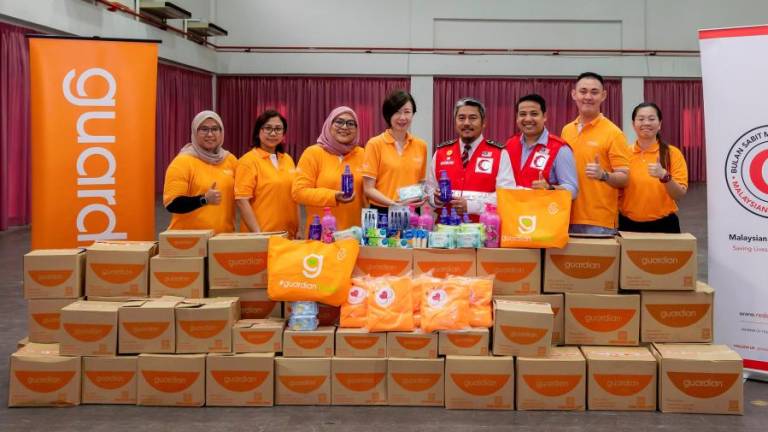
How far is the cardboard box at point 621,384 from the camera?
9.79ft

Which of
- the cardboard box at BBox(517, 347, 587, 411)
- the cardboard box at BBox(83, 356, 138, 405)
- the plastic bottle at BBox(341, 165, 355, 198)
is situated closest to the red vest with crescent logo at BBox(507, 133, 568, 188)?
the plastic bottle at BBox(341, 165, 355, 198)

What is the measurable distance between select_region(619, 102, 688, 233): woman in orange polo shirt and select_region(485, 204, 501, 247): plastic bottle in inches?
34.3

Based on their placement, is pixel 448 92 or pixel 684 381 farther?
pixel 448 92

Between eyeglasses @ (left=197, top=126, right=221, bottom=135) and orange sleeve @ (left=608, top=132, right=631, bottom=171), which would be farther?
eyeglasses @ (left=197, top=126, right=221, bottom=135)

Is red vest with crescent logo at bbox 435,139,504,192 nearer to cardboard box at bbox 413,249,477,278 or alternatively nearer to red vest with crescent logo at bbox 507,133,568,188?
red vest with crescent logo at bbox 507,133,568,188

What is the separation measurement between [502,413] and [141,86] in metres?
2.50

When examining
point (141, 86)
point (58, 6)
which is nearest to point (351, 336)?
point (141, 86)

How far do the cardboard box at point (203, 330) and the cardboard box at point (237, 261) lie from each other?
0.19 metres

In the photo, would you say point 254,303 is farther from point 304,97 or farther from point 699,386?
point 304,97

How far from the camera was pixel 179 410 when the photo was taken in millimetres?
2990

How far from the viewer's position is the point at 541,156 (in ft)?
11.2

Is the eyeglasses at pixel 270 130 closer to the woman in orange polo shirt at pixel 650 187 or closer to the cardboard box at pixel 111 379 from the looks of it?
the cardboard box at pixel 111 379

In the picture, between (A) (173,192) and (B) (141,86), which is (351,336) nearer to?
(A) (173,192)

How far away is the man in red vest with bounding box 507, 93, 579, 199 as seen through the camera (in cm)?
336
